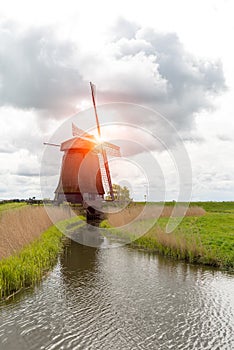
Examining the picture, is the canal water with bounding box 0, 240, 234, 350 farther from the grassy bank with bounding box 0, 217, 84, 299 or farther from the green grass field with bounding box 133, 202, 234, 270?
the green grass field with bounding box 133, 202, 234, 270

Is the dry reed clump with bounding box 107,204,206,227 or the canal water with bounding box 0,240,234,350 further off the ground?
the dry reed clump with bounding box 107,204,206,227

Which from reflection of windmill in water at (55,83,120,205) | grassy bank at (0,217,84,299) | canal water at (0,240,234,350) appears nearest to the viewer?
canal water at (0,240,234,350)

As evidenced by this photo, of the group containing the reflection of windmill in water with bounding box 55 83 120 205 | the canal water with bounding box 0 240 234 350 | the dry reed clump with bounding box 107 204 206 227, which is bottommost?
the canal water with bounding box 0 240 234 350

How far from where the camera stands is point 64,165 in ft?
110

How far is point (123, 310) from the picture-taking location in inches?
260

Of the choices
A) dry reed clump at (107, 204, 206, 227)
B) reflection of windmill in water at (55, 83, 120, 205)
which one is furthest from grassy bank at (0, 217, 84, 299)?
reflection of windmill in water at (55, 83, 120, 205)

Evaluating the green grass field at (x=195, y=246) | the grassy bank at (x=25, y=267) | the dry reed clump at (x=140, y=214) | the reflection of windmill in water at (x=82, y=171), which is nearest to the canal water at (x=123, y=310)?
the grassy bank at (x=25, y=267)

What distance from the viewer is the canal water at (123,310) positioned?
5.25m

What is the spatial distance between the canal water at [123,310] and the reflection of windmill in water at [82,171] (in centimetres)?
2251

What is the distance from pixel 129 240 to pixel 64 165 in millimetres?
18881

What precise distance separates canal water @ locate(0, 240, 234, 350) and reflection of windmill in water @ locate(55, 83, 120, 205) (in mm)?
22513

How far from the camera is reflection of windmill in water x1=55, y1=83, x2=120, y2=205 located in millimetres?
32719

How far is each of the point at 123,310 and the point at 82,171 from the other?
1048 inches

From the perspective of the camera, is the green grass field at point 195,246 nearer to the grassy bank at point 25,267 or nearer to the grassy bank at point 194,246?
the grassy bank at point 194,246
